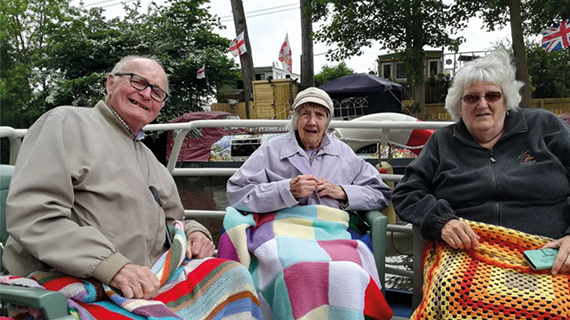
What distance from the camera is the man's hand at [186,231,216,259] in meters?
1.80

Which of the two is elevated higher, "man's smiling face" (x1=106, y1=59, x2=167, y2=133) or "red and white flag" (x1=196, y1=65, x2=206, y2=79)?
"red and white flag" (x1=196, y1=65, x2=206, y2=79)

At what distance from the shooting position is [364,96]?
1708cm

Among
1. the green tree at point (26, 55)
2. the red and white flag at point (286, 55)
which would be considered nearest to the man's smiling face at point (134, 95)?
the red and white flag at point (286, 55)

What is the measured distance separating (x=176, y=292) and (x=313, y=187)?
2.72 feet

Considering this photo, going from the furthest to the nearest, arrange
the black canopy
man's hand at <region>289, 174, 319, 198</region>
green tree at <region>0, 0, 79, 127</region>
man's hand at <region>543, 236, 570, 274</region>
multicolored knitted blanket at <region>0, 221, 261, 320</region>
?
green tree at <region>0, 0, 79, 127</region>
the black canopy
man's hand at <region>289, 174, 319, 198</region>
man's hand at <region>543, 236, 570, 274</region>
multicolored knitted blanket at <region>0, 221, 261, 320</region>

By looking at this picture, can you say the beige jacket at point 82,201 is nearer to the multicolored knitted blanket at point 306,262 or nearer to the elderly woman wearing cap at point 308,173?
the multicolored knitted blanket at point 306,262

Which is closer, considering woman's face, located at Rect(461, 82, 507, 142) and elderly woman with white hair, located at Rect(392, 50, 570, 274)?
elderly woman with white hair, located at Rect(392, 50, 570, 274)

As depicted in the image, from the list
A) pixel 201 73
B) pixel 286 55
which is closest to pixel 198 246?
pixel 286 55

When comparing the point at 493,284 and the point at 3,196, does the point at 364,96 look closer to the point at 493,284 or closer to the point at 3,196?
the point at 493,284

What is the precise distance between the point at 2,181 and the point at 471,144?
74.5 inches

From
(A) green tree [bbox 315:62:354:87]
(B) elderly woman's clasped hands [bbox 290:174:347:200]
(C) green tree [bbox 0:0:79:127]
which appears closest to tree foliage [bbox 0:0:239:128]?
(C) green tree [bbox 0:0:79:127]

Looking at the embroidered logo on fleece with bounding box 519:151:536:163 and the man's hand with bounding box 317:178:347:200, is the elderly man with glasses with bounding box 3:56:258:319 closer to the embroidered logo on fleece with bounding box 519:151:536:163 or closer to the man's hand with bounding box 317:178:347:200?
the man's hand with bounding box 317:178:347:200

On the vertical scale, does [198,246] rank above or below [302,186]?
below

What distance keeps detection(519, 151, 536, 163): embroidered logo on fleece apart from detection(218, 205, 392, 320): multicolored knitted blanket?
0.77 m
